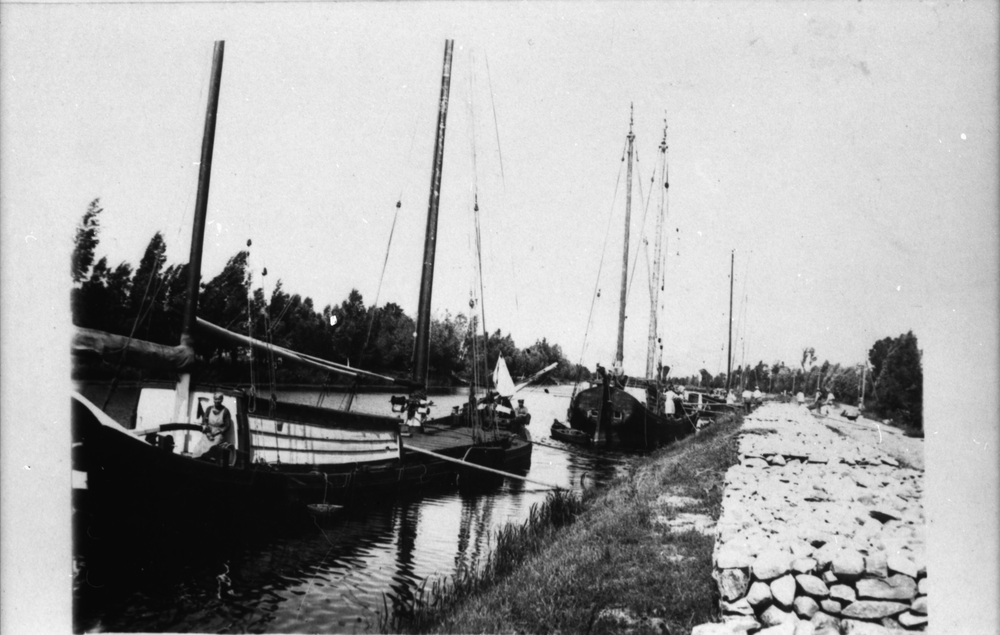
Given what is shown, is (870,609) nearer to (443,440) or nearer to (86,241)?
(86,241)

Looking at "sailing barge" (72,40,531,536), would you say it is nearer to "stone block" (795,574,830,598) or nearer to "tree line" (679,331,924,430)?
"tree line" (679,331,924,430)

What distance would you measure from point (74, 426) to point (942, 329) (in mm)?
9591

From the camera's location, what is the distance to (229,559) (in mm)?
8461

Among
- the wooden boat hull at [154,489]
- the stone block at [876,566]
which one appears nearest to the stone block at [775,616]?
the stone block at [876,566]

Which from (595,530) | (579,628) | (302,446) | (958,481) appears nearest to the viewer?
(579,628)

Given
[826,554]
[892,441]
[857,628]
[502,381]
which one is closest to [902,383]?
[892,441]

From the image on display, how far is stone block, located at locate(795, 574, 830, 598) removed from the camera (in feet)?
15.2

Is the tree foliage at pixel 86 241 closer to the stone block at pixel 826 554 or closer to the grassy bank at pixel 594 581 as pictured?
the grassy bank at pixel 594 581

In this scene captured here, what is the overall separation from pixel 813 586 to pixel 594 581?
202 cm

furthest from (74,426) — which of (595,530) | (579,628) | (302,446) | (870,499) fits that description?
(870,499)

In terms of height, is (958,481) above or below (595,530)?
above

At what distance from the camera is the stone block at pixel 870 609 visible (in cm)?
461

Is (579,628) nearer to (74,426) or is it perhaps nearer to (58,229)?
(74,426)

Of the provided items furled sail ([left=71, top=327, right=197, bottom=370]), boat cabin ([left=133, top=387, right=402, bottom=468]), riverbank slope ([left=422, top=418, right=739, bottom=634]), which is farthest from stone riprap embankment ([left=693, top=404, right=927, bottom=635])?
boat cabin ([left=133, top=387, right=402, bottom=468])
